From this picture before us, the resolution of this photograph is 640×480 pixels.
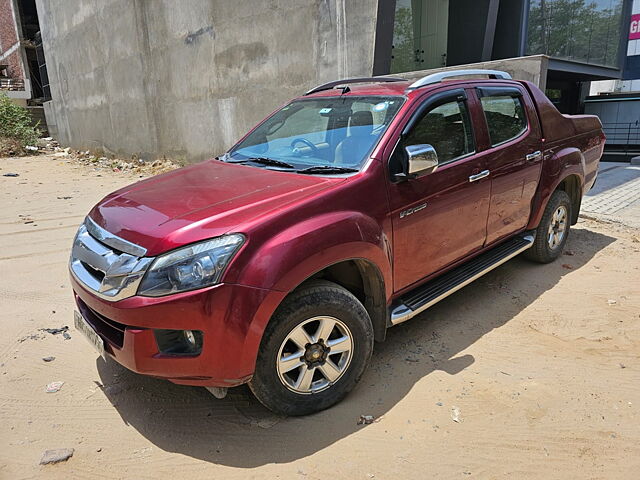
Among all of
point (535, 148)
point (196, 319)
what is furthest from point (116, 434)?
point (535, 148)

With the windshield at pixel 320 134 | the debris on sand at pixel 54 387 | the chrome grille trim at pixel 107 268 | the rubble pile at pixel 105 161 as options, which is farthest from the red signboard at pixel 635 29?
the debris on sand at pixel 54 387

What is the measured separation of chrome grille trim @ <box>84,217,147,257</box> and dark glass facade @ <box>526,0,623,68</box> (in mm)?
11608

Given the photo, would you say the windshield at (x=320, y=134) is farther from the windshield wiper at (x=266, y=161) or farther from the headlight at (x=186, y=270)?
the headlight at (x=186, y=270)

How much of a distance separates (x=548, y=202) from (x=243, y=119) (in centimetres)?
786

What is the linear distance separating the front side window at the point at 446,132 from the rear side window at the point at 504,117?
0.98ft

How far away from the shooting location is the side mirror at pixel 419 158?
9.93 ft

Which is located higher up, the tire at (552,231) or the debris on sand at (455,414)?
the tire at (552,231)

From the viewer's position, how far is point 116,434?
276 cm

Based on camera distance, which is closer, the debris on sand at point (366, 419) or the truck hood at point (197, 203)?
the truck hood at point (197, 203)

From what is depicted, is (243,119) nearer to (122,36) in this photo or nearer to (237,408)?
(122,36)

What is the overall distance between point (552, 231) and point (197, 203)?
3828mm

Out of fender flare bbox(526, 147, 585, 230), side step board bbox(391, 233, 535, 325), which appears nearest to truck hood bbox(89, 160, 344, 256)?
side step board bbox(391, 233, 535, 325)

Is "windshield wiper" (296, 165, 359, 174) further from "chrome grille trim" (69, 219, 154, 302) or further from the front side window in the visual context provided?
"chrome grille trim" (69, 219, 154, 302)

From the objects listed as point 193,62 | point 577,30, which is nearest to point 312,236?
point 193,62
